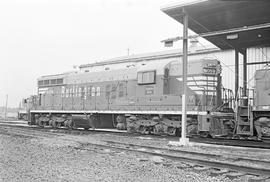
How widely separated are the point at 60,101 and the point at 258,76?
12534 mm

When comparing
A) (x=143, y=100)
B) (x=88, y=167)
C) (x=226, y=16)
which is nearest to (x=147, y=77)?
(x=143, y=100)

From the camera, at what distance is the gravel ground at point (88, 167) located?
6.05 meters

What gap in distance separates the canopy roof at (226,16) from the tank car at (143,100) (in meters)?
1.63

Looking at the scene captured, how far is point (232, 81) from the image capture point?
21.3 meters

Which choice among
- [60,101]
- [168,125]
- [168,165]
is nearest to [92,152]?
[168,165]

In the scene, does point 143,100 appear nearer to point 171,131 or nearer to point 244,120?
point 171,131

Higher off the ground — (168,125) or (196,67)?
(196,67)

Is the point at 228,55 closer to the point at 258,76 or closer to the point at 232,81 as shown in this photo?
the point at 232,81

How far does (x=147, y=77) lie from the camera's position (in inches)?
598

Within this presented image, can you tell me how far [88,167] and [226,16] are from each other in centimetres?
840

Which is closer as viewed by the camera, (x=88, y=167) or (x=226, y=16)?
(x=88, y=167)

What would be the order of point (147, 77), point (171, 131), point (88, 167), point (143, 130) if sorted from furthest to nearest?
1. point (147, 77)
2. point (143, 130)
3. point (171, 131)
4. point (88, 167)

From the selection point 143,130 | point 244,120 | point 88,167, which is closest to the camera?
point 88,167

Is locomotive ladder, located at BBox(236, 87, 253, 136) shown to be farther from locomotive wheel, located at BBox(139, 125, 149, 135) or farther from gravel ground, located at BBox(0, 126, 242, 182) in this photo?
gravel ground, located at BBox(0, 126, 242, 182)
